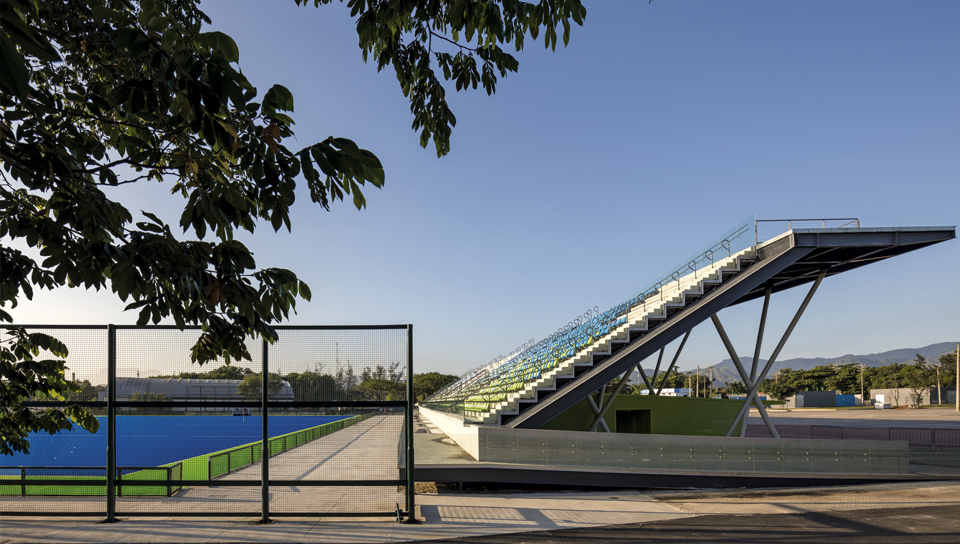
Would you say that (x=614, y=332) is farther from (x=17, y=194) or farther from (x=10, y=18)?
(x=10, y=18)

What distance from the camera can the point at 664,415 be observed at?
1953 cm

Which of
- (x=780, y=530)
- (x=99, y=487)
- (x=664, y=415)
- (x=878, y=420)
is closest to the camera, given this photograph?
(x=780, y=530)

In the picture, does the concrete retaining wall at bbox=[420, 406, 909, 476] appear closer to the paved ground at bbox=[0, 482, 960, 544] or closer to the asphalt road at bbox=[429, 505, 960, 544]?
the paved ground at bbox=[0, 482, 960, 544]

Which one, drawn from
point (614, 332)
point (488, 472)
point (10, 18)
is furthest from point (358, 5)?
point (614, 332)

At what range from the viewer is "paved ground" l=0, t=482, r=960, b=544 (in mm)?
8844

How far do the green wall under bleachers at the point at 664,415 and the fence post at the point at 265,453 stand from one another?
442 inches

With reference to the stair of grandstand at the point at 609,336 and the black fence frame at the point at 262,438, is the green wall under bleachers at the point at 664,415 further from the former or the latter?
the black fence frame at the point at 262,438

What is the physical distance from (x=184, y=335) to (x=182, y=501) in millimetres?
3197

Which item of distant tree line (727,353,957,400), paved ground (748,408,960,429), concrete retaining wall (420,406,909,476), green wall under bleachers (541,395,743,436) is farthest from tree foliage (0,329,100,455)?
distant tree line (727,353,957,400)

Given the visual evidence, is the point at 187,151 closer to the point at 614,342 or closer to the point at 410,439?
the point at 410,439

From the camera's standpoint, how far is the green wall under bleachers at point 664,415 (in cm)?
1914

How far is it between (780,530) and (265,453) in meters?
8.82

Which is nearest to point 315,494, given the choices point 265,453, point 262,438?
point 265,453

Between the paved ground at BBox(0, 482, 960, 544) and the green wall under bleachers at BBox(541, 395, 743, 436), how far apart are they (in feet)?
22.4
